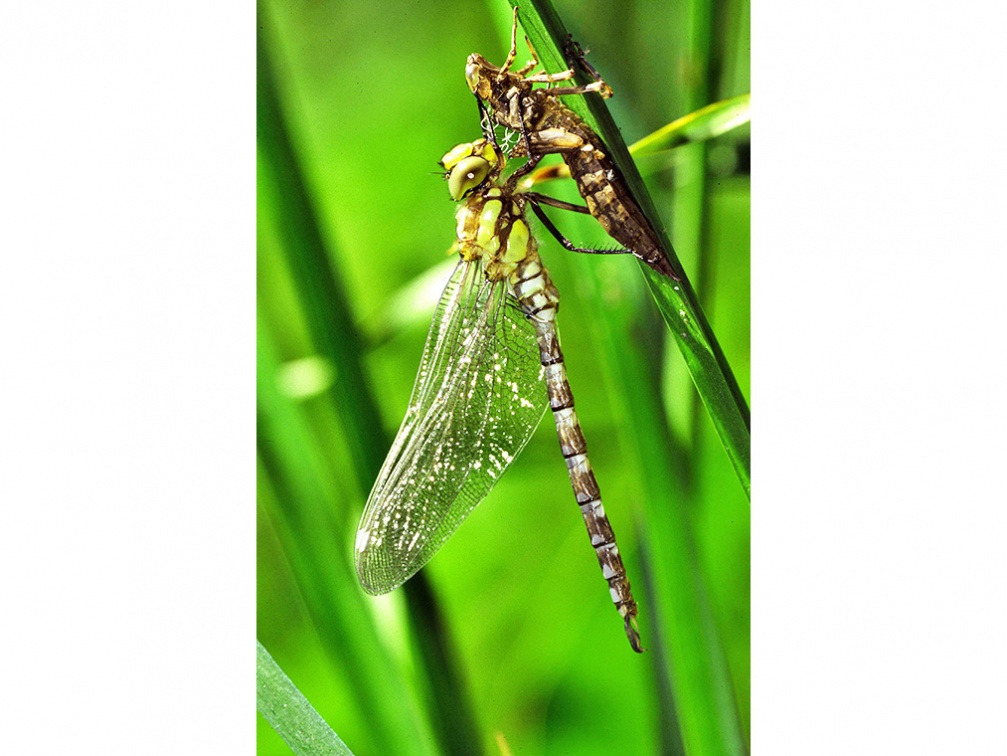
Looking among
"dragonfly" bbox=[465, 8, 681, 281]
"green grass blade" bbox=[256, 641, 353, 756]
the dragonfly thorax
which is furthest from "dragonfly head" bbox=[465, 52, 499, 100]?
"green grass blade" bbox=[256, 641, 353, 756]

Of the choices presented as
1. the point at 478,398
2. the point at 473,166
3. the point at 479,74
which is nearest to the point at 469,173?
the point at 473,166

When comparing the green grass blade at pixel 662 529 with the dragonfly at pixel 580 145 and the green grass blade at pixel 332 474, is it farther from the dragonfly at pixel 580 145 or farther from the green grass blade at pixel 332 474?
the green grass blade at pixel 332 474

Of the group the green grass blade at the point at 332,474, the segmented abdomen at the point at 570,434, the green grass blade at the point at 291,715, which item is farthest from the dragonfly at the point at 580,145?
the green grass blade at the point at 291,715

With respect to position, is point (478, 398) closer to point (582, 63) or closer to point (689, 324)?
point (689, 324)

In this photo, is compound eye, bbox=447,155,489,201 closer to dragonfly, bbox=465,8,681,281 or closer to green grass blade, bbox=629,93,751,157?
dragonfly, bbox=465,8,681,281

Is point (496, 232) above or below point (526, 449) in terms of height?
above

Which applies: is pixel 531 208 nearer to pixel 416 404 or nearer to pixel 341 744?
pixel 416 404
